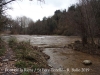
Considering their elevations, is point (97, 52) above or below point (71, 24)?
below

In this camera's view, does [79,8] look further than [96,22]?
Yes

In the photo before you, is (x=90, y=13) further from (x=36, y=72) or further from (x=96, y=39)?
(x=36, y=72)

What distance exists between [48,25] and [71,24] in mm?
43095

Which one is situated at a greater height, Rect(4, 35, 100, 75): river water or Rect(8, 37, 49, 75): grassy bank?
Rect(8, 37, 49, 75): grassy bank

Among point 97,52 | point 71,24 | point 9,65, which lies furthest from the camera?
point 71,24

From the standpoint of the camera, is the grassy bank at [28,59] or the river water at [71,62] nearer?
→ the grassy bank at [28,59]

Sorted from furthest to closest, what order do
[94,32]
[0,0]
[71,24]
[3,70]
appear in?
1. [71,24]
2. [94,32]
3. [0,0]
4. [3,70]

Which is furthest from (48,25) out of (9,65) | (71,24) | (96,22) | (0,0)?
(9,65)

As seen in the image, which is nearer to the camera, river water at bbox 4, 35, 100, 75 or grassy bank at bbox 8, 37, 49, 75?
grassy bank at bbox 8, 37, 49, 75

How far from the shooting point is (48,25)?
201ft

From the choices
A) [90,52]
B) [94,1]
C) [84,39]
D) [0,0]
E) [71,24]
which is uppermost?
[94,1]

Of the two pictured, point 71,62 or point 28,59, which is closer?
point 28,59

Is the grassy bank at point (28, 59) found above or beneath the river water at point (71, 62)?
above

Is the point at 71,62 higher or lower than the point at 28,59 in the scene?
lower
